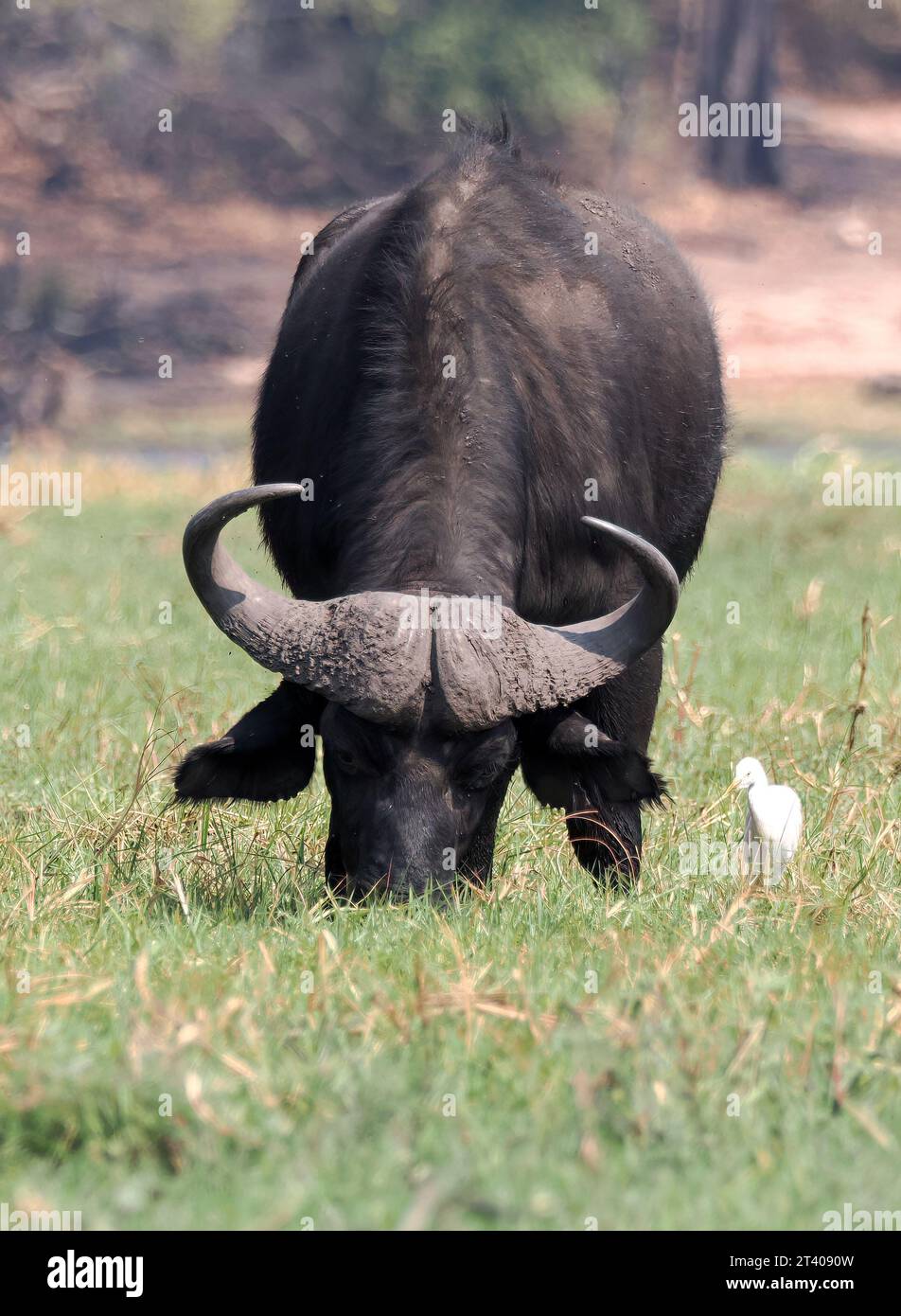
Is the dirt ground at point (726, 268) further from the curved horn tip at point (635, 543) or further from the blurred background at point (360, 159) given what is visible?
the curved horn tip at point (635, 543)

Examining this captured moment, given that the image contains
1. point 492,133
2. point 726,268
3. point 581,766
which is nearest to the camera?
point 581,766

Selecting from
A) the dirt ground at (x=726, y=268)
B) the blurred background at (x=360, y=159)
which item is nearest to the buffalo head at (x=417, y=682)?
the dirt ground at (x=726, y=268)

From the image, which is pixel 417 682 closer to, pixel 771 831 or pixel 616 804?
pixel 616 804

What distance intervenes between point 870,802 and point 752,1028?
8.71 feet

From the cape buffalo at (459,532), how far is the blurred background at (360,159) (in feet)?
71.9

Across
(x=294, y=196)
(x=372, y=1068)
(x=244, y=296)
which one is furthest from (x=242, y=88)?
(x=372, y=1068)

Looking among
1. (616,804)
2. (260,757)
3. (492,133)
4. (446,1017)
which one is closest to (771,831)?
(616,804)

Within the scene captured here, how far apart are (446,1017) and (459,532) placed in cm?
160

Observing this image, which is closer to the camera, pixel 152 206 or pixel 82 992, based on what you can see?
pixel 82 992

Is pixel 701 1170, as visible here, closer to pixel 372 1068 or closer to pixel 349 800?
pixel 372 1068

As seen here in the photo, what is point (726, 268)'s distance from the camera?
3409 cm

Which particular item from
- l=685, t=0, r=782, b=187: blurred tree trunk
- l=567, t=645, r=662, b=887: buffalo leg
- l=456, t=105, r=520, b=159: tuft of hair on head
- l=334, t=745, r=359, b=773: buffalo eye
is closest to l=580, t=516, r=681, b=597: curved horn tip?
l=567, t=645, r=662, b=887: buffalo leg

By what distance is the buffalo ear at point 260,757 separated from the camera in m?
5.51

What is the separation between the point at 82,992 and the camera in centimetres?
408
